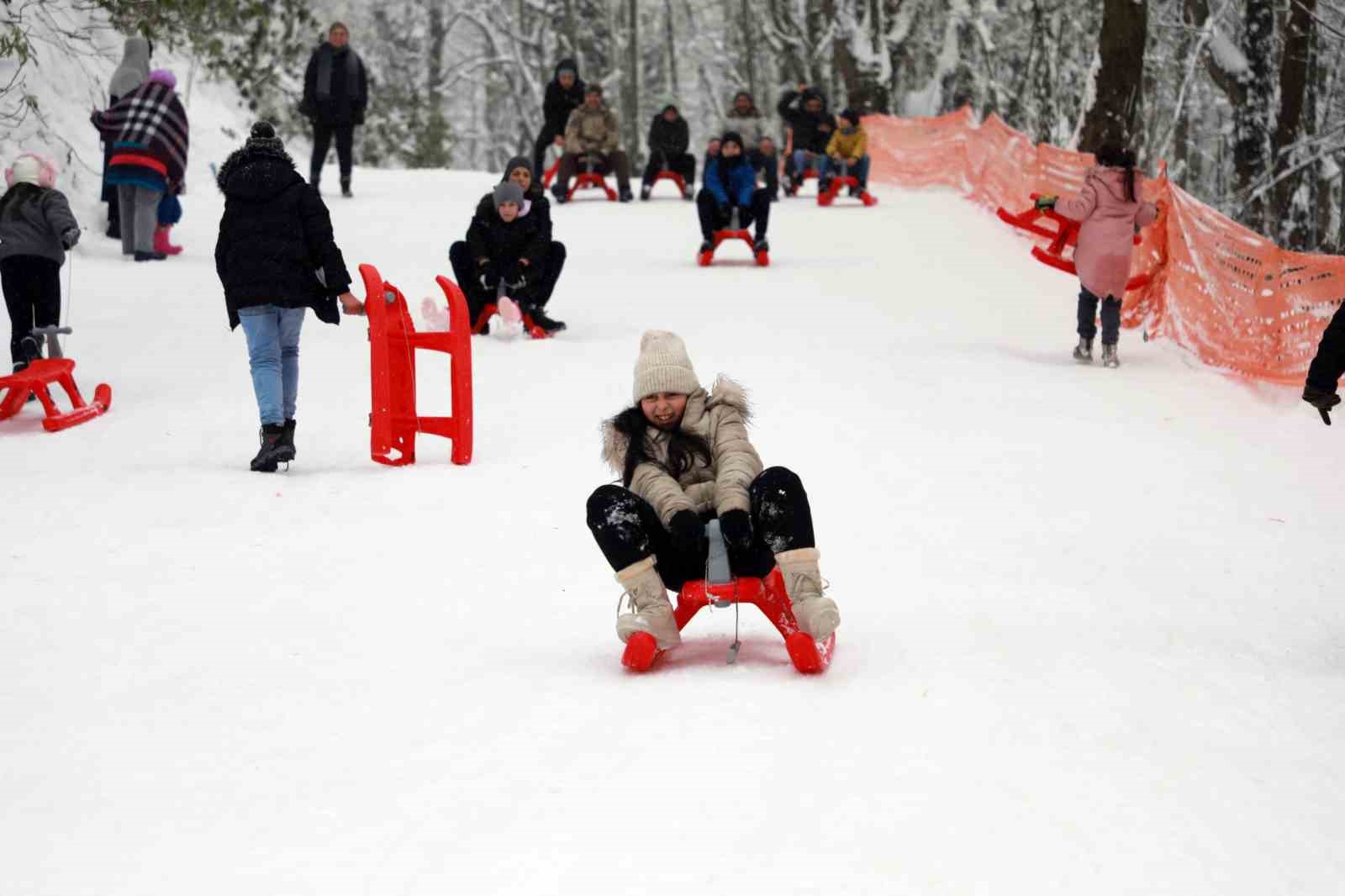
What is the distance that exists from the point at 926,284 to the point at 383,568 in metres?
9.87

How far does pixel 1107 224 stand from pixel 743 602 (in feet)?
24.4

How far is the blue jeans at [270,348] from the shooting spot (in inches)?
311

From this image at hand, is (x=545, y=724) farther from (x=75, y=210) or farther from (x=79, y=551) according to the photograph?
(x=75, y=210)

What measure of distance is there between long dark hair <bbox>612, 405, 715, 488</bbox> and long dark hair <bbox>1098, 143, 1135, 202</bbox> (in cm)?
Answer: 735

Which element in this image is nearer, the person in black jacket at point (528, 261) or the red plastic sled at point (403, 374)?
the red plastic sled at point (403, 374)

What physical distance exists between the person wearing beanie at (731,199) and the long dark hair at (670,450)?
1105 cm

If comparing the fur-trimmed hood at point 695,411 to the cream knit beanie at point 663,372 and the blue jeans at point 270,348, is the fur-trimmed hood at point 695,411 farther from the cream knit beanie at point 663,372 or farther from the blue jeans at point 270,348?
the blue jeans at point 270,348

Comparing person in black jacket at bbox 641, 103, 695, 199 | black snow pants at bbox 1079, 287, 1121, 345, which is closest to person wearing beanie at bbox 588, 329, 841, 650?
black snow pants at bbox 1079, 287, 1121, 345

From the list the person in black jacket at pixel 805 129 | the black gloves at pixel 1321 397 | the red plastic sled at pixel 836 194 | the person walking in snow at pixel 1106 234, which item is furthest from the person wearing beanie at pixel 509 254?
the person in black jacket at pixel 805 129

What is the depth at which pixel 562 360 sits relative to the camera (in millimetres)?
11320

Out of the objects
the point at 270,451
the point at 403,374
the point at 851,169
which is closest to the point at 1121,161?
the point at 403,374

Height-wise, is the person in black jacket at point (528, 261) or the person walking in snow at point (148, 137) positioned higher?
the person walking in snow at point (148, 137)

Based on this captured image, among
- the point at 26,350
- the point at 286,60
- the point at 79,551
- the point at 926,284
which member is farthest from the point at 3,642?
the point at 286,60

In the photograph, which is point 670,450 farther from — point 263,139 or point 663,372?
point 263,139
